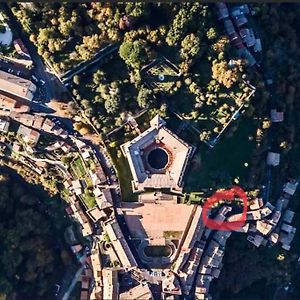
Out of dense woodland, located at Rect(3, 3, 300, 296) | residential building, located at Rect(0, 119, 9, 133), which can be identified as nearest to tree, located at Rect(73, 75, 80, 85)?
dense woodland, located at Rect(3, 3, 300, 296)

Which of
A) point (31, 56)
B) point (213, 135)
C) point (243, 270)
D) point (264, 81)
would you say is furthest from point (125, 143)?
point (243, 270)

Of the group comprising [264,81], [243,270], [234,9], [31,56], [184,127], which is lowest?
[243,270]

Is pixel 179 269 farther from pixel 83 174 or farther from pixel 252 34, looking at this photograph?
pixel 252 34

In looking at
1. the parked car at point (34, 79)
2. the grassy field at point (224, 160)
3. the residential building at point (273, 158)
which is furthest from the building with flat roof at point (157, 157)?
the parked car at point (34, 79)

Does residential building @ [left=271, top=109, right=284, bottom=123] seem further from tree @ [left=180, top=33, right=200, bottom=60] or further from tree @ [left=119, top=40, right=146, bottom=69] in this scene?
tree @ [left=119, top=40, right=146, bottom=69]

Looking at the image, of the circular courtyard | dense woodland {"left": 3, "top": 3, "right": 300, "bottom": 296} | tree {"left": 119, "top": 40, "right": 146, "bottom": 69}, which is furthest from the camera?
the circular courtyard

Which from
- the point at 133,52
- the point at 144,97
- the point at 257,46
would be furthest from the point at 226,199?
the point at 133,52
